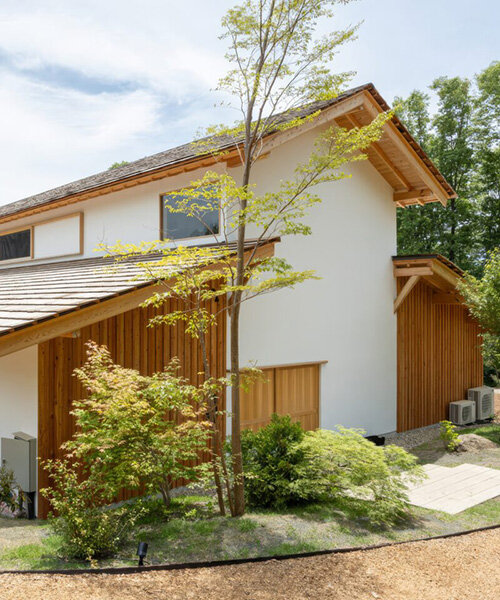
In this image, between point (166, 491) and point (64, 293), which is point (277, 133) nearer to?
point (64, 293)

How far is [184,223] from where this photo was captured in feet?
30.5

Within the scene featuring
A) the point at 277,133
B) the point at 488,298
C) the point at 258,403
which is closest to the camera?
the point at 277,133

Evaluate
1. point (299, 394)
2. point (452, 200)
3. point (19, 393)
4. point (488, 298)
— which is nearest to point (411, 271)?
point (488, 298)

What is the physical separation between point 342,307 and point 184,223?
3880 mm

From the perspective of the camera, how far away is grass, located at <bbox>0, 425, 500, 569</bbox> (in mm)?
4516

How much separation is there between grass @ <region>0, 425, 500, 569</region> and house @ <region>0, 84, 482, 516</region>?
155cm

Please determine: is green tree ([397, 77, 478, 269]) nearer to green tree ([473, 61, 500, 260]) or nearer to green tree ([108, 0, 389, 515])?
green tree ([473, 61, 500, 260])

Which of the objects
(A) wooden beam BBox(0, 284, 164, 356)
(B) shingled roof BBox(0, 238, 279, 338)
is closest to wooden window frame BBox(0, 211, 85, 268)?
(B) shingled roof BBox(0, 238, 279, 338)

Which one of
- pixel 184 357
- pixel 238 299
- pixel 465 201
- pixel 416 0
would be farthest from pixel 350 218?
pixel 465 201

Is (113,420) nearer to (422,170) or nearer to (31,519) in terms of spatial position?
(31,519)

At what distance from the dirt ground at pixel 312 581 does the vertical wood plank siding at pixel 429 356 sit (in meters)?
7.36

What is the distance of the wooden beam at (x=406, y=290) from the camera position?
11383mm

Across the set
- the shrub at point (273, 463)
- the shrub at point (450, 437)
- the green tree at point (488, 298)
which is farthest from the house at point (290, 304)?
the shrub at point (450, 437)

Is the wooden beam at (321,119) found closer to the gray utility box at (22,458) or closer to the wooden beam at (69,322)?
the wooden beam at (69,322)
